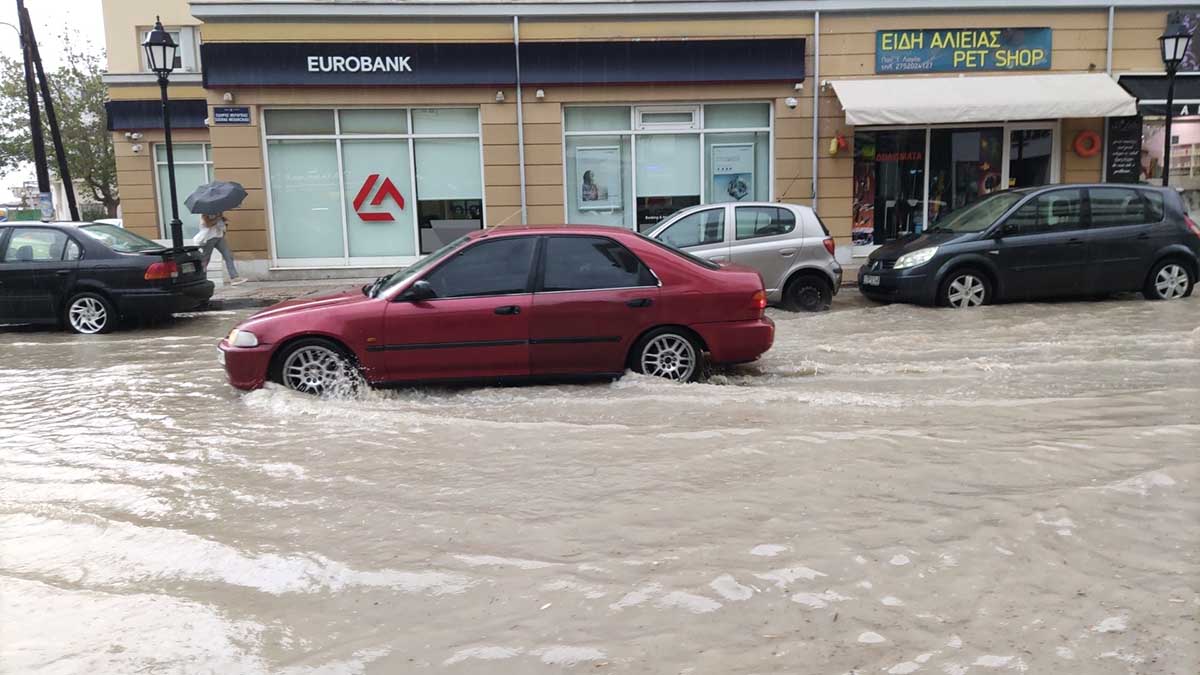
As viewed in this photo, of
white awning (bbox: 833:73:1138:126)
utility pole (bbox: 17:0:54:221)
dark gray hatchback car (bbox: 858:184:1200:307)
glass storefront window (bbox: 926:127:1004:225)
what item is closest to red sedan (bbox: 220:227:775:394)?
dark gray hatchback car (bbox: 858:184:1200:307)

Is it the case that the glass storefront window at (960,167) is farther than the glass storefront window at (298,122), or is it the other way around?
the glass storefront window at (960,167)

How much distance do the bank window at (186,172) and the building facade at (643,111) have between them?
7.61 m

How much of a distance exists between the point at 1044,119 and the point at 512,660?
51.0 feet

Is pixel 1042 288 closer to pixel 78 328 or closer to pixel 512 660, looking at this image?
pixel 512 660

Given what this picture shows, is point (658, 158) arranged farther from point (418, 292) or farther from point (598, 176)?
point (418, 292)

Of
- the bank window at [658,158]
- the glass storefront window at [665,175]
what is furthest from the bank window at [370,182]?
the glass storefront window at [665,175]

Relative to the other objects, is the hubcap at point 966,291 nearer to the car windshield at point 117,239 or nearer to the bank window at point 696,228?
the bank window at point 696,228

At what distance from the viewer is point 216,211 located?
14.0 m

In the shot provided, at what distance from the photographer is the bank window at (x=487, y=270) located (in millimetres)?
6750

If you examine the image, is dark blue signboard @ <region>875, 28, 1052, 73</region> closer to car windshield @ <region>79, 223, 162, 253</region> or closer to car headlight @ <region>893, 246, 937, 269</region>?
car headlight @ <region>893, 246, 937, 269</region>

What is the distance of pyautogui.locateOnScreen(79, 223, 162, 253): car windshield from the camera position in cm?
1051

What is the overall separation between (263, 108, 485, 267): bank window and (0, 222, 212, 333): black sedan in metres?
4.91

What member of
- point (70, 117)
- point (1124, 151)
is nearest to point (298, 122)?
point (1124, 151)

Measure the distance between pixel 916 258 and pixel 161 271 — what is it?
9325 millimetres
